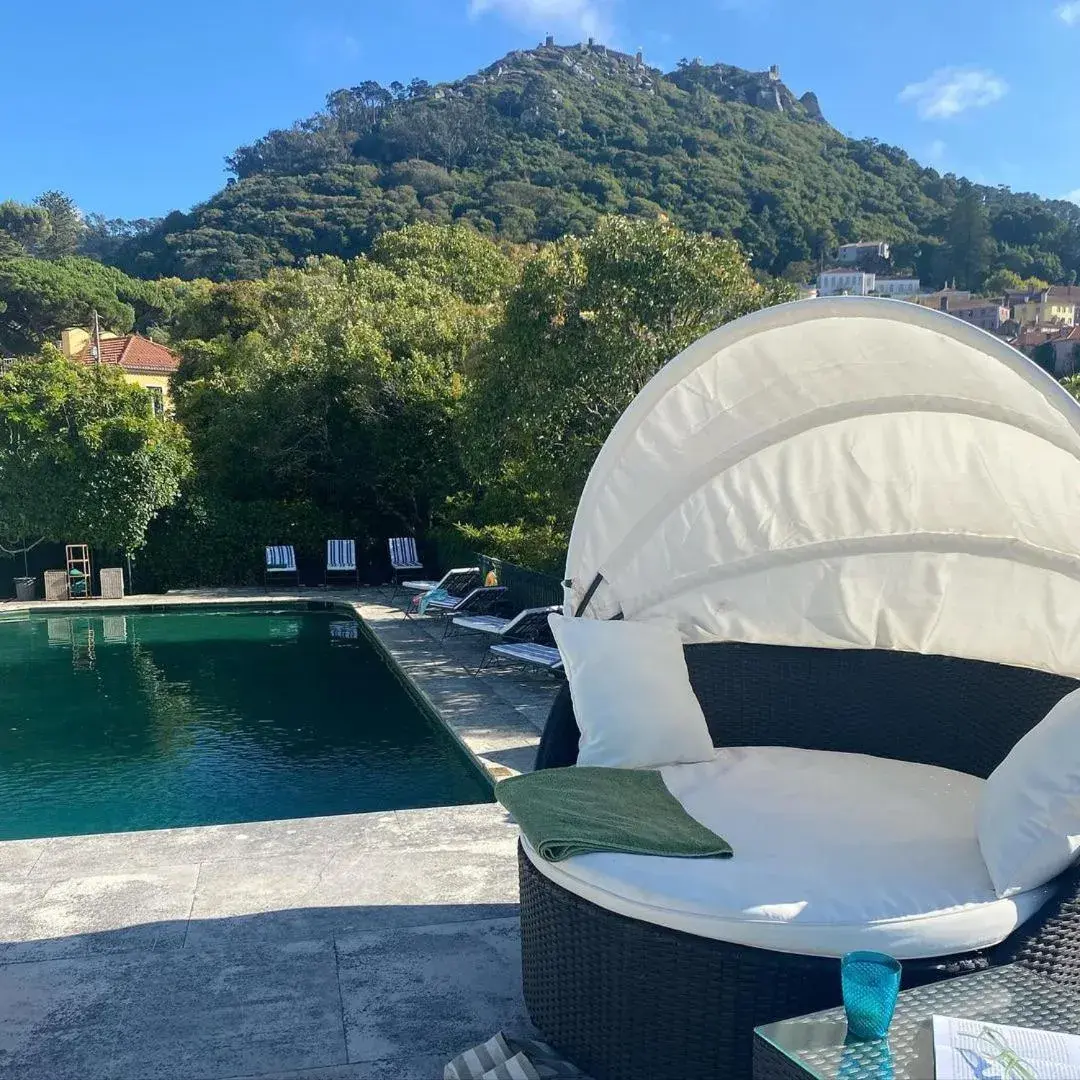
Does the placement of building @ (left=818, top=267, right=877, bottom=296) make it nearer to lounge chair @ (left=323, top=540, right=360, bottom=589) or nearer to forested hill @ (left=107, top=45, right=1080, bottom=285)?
forested hill @ (left=107, top=45, right=1080, bottom=285)

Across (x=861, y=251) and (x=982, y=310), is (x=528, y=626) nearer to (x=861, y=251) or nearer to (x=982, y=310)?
(x=861, y=251)

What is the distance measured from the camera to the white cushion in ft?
7.98

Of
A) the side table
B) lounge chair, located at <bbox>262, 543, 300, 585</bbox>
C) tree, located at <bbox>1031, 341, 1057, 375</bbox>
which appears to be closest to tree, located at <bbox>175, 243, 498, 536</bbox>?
lounge chair, located at <bbox>262, 543, 300, 585</bbox>

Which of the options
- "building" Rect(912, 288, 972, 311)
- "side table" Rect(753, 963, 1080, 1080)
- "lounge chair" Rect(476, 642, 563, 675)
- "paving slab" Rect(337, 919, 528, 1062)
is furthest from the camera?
"building" Rect(912, 288, 972, 311)

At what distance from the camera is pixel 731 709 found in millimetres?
4426

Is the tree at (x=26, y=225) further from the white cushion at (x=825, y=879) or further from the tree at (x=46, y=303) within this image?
the white cushion at (x=825, y=879)

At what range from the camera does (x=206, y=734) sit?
8328 millimetres

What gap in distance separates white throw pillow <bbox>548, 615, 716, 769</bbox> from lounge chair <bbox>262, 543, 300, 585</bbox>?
42.1 feet

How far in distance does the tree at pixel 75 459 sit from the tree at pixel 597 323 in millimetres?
7269

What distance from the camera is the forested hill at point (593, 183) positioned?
54312mm

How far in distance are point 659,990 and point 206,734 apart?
657 cm

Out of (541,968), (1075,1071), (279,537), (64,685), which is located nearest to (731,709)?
(541,968)

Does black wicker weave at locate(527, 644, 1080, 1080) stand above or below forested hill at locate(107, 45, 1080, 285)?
below

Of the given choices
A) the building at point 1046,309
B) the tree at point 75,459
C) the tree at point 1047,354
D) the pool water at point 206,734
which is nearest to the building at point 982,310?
the building at point 1046,309
